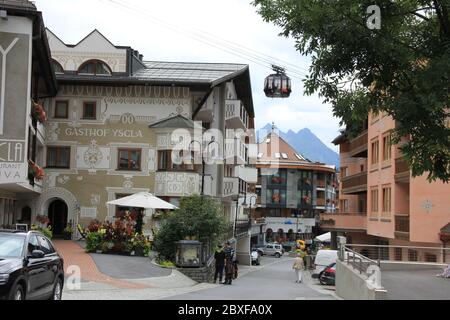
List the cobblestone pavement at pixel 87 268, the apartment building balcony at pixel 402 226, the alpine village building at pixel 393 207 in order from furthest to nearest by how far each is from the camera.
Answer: the apartment building balcony at pixel 402 226 → the alpine village building at pixel 393 207 → the cobblestone pavement at pixel 87 268

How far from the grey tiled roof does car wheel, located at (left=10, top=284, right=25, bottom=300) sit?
92.0ft

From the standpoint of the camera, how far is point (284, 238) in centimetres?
11206

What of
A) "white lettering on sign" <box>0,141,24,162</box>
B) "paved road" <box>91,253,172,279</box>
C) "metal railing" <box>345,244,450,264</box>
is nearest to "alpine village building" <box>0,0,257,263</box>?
"white lettering on sign" <box>0,141,24,162</box>

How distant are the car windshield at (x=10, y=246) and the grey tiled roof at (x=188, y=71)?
26837 millimetres

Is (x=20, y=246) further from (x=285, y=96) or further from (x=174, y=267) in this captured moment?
(x=174, y=267)

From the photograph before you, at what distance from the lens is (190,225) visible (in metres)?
28.3

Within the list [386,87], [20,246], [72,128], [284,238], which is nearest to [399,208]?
[72,128]

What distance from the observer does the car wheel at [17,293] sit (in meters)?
10.7

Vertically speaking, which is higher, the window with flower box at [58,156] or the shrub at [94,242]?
the window with flower box at [58,156]

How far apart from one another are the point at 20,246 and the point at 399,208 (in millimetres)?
28910

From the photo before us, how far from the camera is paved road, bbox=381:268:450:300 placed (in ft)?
57.8

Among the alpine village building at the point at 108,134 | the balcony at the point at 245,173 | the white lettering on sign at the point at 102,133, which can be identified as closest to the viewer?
the alpine village building at the point at 108,134

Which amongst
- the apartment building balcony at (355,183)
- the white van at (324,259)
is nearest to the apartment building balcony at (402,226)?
the white van at (324,259)

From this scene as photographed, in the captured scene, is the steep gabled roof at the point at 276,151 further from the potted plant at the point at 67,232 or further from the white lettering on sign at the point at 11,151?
the white lettering on sign at the point at 11,151
